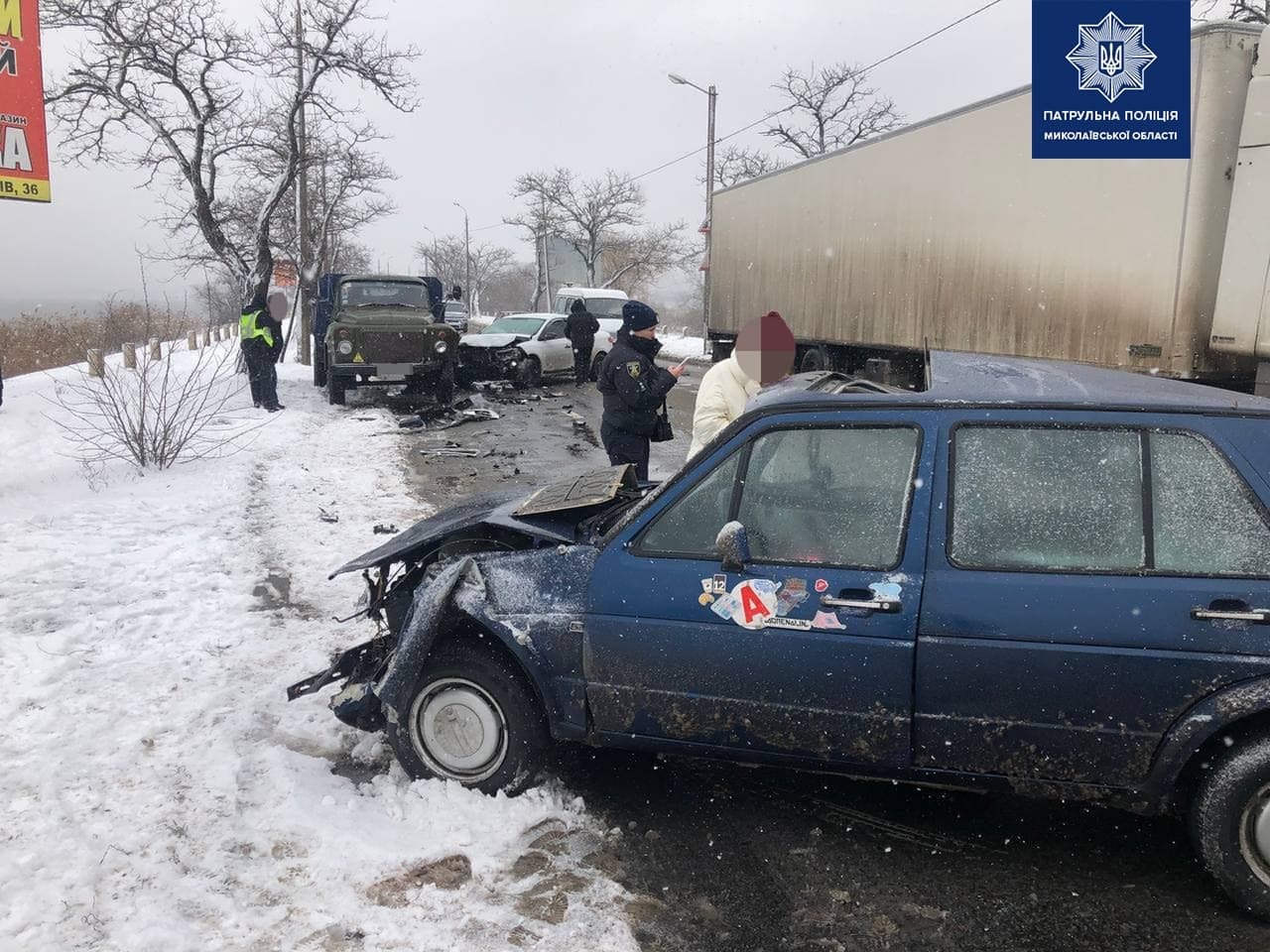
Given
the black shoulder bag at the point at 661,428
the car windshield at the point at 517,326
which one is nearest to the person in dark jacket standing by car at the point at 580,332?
the car windshield at the point at 517,326

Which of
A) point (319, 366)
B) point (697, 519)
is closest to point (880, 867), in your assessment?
point (697, 519)

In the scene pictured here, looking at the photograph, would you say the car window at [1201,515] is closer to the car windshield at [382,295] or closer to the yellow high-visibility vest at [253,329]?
the yellow high-visibility vest at [253,329]

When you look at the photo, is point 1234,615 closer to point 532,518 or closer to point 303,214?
point 532,518

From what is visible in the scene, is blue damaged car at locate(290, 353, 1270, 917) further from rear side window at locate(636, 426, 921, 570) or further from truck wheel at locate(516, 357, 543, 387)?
truck wheel at locate(516, 357, 543, 387)

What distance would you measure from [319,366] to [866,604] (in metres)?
15.8

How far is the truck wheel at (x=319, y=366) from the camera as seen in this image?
16603mm

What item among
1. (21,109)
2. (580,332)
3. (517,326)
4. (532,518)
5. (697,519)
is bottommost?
(532,518)

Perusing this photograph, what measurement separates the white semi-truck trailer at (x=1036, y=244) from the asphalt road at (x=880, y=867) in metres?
4.94

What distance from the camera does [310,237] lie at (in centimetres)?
2180

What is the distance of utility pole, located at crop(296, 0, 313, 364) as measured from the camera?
1742cm

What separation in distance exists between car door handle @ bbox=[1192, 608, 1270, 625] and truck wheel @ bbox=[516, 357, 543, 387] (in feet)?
54.3

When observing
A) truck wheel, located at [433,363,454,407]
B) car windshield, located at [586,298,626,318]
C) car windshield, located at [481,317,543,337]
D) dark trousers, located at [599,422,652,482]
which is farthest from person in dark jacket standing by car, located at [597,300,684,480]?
car windshield, located at [586,298,626,318]

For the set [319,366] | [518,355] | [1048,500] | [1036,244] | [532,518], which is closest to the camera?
[1048,500]

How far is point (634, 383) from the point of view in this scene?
18.8 ft
